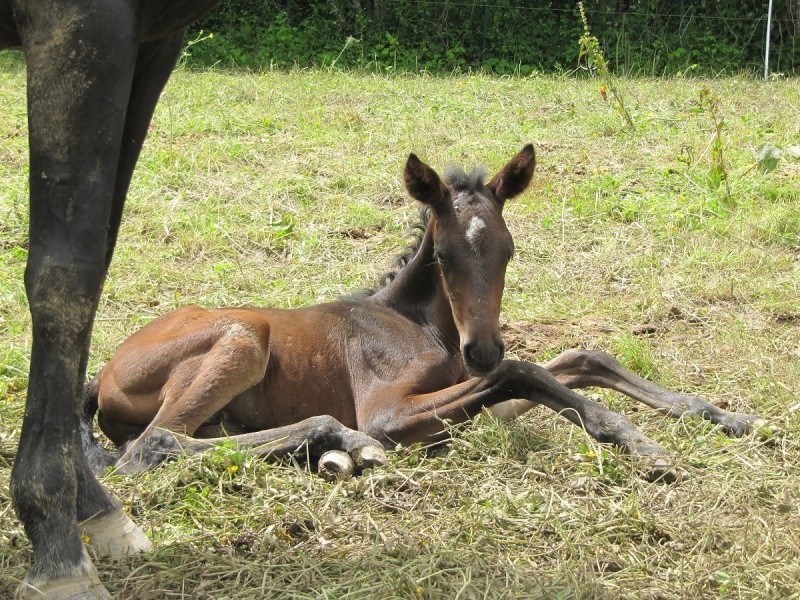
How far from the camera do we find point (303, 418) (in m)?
5.35

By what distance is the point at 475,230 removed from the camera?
5.02 metres

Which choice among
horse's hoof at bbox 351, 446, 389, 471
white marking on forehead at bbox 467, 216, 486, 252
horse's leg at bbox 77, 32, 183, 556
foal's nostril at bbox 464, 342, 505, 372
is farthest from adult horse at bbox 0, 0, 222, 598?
white marking on forehead at bbox 467, 216, 486, 252

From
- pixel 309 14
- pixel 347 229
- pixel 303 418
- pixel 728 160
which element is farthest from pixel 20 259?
pixel 309 14

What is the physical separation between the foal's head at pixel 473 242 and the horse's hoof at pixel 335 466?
29.3 inches

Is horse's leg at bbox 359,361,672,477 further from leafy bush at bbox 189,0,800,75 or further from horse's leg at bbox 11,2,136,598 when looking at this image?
leafy bush at bbox 189,0,800,75

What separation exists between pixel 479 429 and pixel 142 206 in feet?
14.6

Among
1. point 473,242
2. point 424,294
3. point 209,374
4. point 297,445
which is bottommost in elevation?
point 297,445

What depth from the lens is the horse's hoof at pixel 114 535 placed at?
130 inches

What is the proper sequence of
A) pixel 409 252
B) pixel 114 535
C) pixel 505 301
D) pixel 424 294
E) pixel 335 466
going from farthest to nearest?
pixel 505 301, pixel 409 252, pixel 424 294, pixel 335 466, pixel 114 535

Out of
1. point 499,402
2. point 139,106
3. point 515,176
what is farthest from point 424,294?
point 139,106

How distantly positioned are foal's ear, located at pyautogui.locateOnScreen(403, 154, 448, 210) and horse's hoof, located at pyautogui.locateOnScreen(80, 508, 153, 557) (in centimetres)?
244

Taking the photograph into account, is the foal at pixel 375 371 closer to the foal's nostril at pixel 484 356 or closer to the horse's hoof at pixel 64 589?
the foal's nostril at pixel 484 356

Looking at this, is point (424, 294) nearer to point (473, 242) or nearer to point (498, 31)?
point (473, 242)

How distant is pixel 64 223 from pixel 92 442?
7.09ft
